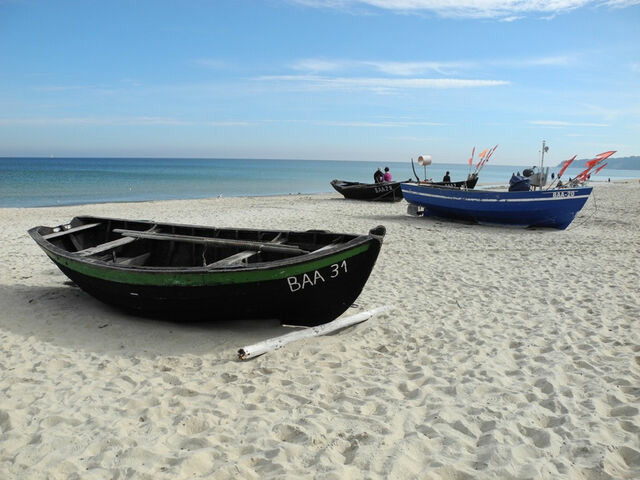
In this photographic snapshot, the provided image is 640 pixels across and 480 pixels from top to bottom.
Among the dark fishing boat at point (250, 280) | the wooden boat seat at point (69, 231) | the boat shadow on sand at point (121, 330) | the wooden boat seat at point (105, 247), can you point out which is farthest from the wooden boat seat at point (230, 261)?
the wooden boat seat at point (69, 231)

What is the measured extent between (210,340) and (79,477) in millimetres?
2434

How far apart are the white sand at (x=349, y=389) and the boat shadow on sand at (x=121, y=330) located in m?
0.03

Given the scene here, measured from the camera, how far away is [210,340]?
5.42m

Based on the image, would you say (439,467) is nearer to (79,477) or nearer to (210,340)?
(79,477)

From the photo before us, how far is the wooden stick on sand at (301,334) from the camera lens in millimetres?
4894

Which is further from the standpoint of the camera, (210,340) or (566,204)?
(566,204)

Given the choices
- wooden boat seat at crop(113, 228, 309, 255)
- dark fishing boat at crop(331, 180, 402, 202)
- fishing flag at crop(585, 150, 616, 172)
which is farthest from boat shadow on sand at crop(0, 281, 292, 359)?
dark fishing boat at crop(331, 180, 402, 202)

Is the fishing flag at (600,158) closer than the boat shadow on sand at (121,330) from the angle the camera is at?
No

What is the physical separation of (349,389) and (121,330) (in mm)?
3094

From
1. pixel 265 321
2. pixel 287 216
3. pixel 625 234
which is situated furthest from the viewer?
pixel 287 216

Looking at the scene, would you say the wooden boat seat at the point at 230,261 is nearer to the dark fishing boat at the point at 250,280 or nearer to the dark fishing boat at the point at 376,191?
the dark fishing boat at the point at 250,280

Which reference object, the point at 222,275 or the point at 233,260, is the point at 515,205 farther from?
the point at 222,275

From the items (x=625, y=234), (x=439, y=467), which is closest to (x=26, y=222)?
(x=439, y=467)

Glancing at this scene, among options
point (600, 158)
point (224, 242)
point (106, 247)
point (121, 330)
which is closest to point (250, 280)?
point (224, 242)
